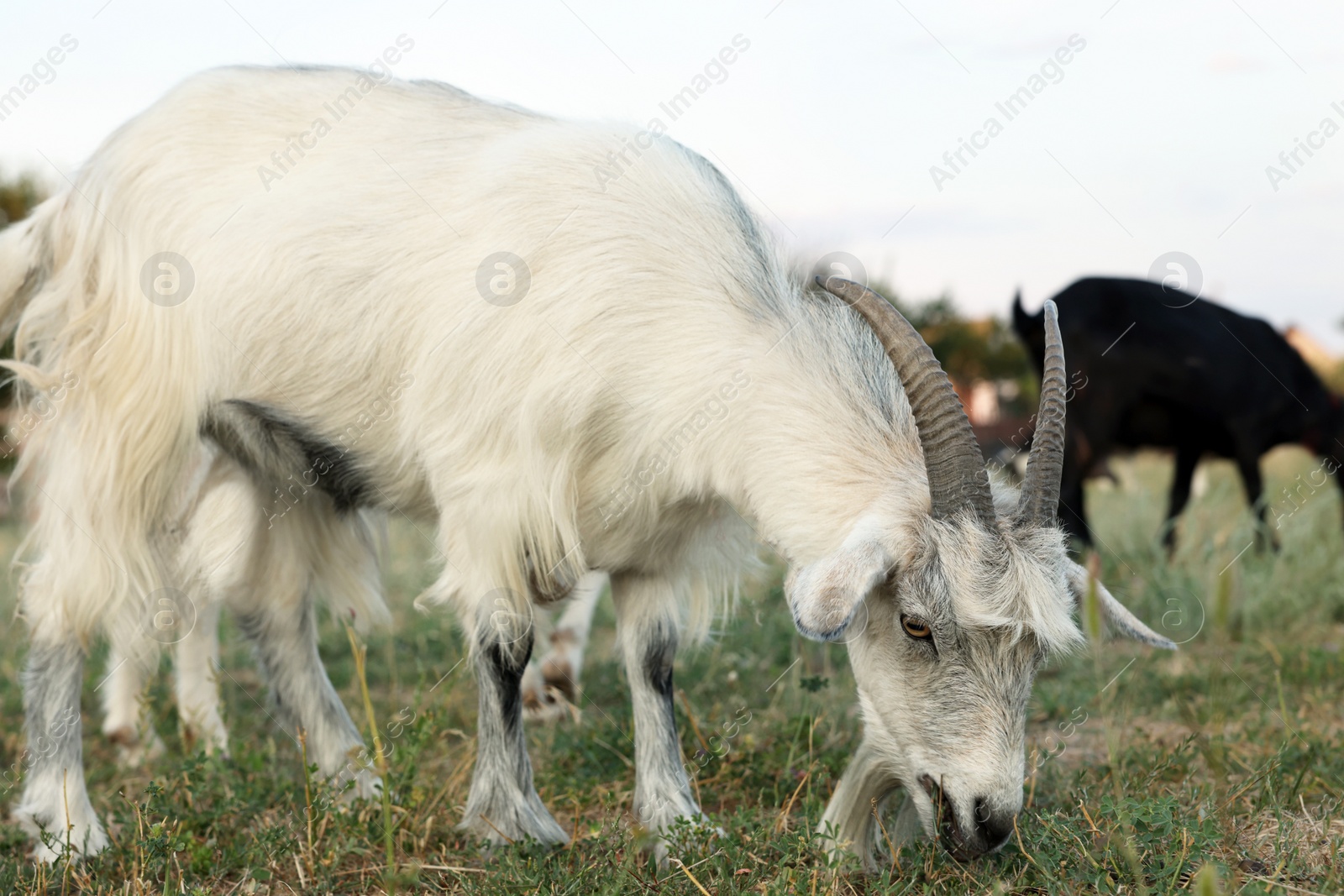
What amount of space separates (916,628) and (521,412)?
1220 mm

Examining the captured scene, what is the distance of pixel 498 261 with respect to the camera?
3.31 meters

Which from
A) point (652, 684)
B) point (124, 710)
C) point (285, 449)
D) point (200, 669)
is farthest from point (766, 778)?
point (124, 710)

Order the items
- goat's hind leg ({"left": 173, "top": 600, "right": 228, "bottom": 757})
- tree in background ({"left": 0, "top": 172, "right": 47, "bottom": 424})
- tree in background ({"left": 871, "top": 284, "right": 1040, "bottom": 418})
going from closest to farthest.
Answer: goat's hind leg ({"left": 173, "top": 600, "right": 228, "bottom": 757}) < tree in background ({"left": 0, "top": 172, "right": 47, "bottom": 424}) < tree in background ({"left": 871, "top": 284, "right": 1040, "bottom": 418})

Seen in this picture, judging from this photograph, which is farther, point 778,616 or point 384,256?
point 778,616

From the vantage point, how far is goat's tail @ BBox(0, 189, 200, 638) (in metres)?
3.70

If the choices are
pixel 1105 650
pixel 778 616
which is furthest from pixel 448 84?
pixel 1105 650

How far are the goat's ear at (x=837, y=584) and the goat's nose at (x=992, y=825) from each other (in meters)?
0.56

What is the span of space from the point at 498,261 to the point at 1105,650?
363 cm

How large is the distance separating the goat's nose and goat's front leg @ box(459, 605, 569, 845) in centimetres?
127

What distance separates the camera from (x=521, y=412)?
320cm

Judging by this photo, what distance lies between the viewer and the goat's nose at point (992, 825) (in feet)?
8.82

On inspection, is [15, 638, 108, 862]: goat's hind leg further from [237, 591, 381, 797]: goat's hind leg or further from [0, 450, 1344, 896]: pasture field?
[237, 591, 381, 797]: goat's hind leg

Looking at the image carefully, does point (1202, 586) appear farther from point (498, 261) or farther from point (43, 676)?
point (43, 676)

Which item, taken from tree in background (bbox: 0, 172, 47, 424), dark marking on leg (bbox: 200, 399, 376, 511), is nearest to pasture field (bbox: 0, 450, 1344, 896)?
dark marking on leg (bbox: 200, 399, 376, 511)
